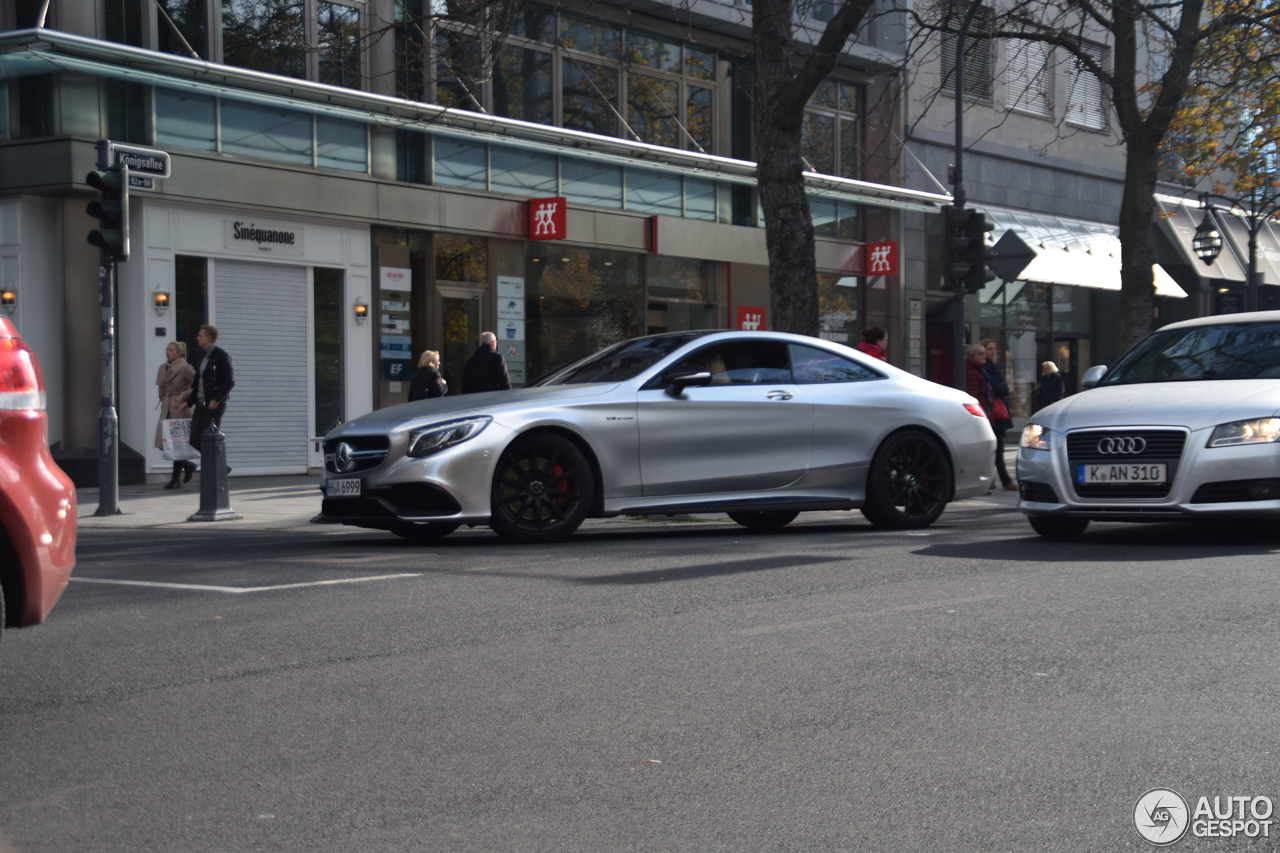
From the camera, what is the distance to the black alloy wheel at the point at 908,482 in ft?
34.4

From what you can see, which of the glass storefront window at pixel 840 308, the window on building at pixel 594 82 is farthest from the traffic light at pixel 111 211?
the glass storefront window at pixel 840 308

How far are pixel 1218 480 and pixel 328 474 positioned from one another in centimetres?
572

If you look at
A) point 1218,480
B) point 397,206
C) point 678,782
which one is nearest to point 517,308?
point 397,206

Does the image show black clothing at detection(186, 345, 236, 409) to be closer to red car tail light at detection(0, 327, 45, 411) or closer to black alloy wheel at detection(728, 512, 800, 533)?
black alloy wheel at detection(728, 512, 800, 533)

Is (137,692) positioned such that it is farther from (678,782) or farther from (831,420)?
(831,420)

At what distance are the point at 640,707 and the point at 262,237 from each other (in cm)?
1533

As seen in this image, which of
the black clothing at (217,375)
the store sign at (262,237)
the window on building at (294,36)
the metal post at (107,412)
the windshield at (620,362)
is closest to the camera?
the windshield at (620,362)

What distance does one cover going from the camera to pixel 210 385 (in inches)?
620

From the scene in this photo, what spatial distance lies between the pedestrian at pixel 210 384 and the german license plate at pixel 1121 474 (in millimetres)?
9973

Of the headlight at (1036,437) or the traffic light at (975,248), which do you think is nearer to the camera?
the headlight at (1036,437)

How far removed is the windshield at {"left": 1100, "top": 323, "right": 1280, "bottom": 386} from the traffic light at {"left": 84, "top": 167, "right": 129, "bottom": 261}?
8.79 m

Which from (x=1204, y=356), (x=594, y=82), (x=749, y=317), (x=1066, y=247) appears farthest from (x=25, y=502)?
(x=1066, y=247)

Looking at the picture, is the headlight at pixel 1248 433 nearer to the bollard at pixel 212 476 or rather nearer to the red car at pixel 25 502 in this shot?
the red car at pixel 25 502

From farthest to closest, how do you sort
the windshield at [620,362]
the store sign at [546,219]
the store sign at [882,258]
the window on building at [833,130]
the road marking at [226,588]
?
the store sign at [882,258], the window on building at [833,130], the store sign at [546,219], the windshield at [620,362], the road marking at [226,588]
